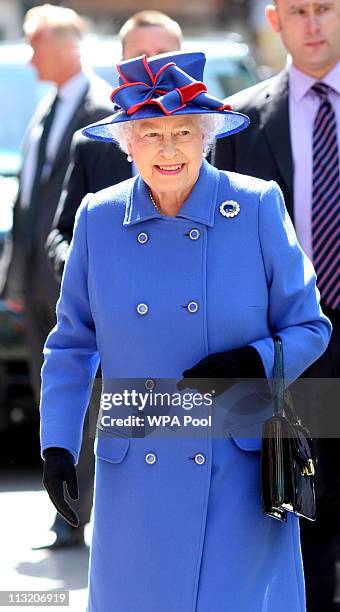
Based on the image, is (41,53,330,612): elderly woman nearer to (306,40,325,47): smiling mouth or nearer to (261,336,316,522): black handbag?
(261,336,316,522): black handbag

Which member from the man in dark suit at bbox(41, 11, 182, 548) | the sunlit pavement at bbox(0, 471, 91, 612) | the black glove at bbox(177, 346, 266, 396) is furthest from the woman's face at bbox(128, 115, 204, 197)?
the sunlit pavement at bbox(0, 471, 91, 612)

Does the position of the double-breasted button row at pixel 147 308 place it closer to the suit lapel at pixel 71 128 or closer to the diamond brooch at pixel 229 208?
the diamond brooch at pixel 229 208

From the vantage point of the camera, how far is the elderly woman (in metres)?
3.91

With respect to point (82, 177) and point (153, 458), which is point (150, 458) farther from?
point (82, 177)

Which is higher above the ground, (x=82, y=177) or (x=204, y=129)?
(x=82, y=177)

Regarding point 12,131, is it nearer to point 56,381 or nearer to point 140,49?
point 140,49

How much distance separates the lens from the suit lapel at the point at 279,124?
17.3 ft

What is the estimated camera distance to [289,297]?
3.96 metres

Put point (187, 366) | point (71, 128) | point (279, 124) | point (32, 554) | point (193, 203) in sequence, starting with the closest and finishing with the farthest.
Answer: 1. point (187, 366)
2. point (193, 203)
3. point (279, 124)
4. point (32, 554)
5. point (71, 128)

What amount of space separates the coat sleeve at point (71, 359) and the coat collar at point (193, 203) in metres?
0.14

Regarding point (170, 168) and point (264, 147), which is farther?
point (264, 147)

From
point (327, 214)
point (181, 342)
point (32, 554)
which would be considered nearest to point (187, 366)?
point (181, 342)

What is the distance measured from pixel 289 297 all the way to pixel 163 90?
598 millimetres

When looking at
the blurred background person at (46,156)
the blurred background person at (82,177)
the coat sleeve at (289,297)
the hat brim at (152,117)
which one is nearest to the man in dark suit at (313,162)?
the blurred background person at (82,177)
